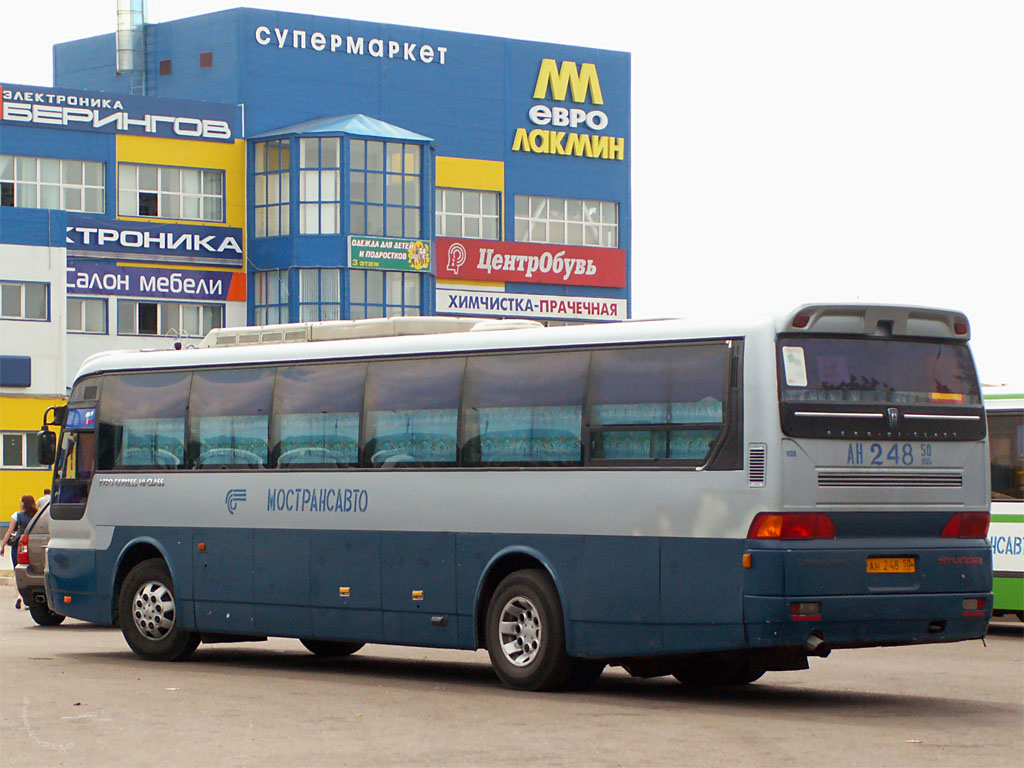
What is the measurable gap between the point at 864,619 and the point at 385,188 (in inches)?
2170

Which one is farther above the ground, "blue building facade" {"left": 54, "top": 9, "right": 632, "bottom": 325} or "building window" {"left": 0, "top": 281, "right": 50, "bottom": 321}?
"blue building facade" {"left": 54, "top": 9, "right": 632, "bottom": 325}

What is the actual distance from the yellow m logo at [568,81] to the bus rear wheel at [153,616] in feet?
193

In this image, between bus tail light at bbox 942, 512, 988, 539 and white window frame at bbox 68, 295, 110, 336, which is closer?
bus tail light at bbox 942, 512, 988, 539

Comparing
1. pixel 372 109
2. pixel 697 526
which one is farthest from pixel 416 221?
pixel 697 526

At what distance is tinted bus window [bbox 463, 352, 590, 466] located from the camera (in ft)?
48.5

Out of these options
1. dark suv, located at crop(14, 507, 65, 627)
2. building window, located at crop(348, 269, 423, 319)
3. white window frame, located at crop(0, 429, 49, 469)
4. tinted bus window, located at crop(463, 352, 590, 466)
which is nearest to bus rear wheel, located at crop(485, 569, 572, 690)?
tinted bus window, located at crop(463, 352, 590, 466)

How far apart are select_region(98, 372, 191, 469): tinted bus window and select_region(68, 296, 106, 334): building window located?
4475 cm

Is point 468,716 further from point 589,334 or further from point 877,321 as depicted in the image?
point 877,321

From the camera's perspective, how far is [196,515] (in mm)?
17922

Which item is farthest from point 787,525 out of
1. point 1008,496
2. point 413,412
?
point 1008,496

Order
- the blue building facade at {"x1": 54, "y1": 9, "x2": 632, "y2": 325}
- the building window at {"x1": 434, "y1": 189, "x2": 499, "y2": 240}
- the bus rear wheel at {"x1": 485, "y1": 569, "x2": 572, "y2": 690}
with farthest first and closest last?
the building window at {"x1": 434, "y1": 189, "x2": 499, "y2": 240}, the blue building facade at {"x1": 54, "y1": 9, "x2": 632, "y2": 325}, the bus rear wheel at {"x1": 485, "y1": 569, "x2": 572, "y2": 690}

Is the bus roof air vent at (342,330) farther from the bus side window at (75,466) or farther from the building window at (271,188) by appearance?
the building window at (271,188)

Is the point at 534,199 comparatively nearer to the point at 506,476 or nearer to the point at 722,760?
the point at 506,476

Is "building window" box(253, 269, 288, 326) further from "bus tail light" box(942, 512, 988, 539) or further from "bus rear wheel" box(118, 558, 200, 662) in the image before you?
"bus tail light" box(942, 512, 988, 539)
